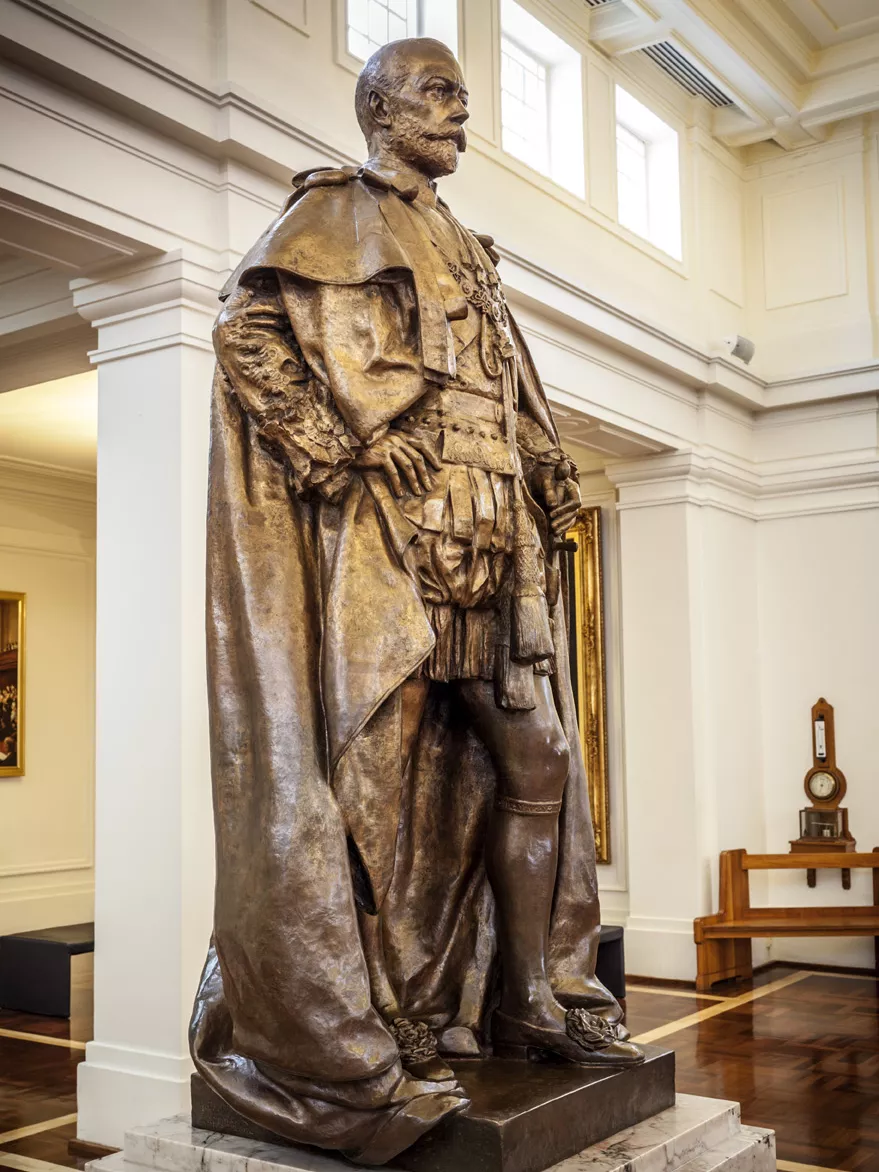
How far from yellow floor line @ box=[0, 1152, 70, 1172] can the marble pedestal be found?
233 cm

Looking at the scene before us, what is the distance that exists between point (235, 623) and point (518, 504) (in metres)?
0.67

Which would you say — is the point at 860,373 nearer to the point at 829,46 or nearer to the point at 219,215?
the point at 829,46

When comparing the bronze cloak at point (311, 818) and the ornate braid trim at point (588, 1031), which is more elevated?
the bronze cloak at point (311, 818)

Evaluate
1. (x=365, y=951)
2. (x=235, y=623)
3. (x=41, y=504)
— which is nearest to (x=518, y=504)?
(x=235, y=623)

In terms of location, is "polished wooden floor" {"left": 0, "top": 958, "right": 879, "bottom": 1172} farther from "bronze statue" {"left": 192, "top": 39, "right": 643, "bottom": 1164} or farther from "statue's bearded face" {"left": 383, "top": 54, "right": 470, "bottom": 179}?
"statue's bearded face" {"left": 383, "top": 54, "right": 470, "bottom": 179}

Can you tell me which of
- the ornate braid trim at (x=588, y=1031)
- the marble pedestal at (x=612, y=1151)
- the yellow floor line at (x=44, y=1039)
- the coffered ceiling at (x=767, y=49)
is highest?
the coffered ceiling at (x=767, y=49)

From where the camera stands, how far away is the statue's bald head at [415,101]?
2.84 meters

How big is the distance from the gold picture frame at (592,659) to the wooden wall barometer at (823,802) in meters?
1.37

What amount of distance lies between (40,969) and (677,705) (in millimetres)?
4354

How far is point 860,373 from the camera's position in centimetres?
931

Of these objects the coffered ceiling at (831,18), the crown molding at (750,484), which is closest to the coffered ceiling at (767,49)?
the coffered ceiling at (831,18)

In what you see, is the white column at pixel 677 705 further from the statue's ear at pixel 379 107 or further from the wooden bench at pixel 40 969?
the statue's ear at pixel 379 107

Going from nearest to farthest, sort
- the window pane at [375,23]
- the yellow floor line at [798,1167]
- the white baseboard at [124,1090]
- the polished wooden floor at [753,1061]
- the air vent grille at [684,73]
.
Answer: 1. the yellow floor line at [798,1167]
2. the white baseboard at [124,1090]
3. the polished wooden floor at [753,1061]
4. the window pane at [375,23]
5. the air vent grille at [684,73]

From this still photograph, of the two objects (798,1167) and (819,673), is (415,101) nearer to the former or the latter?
(798,1167)
